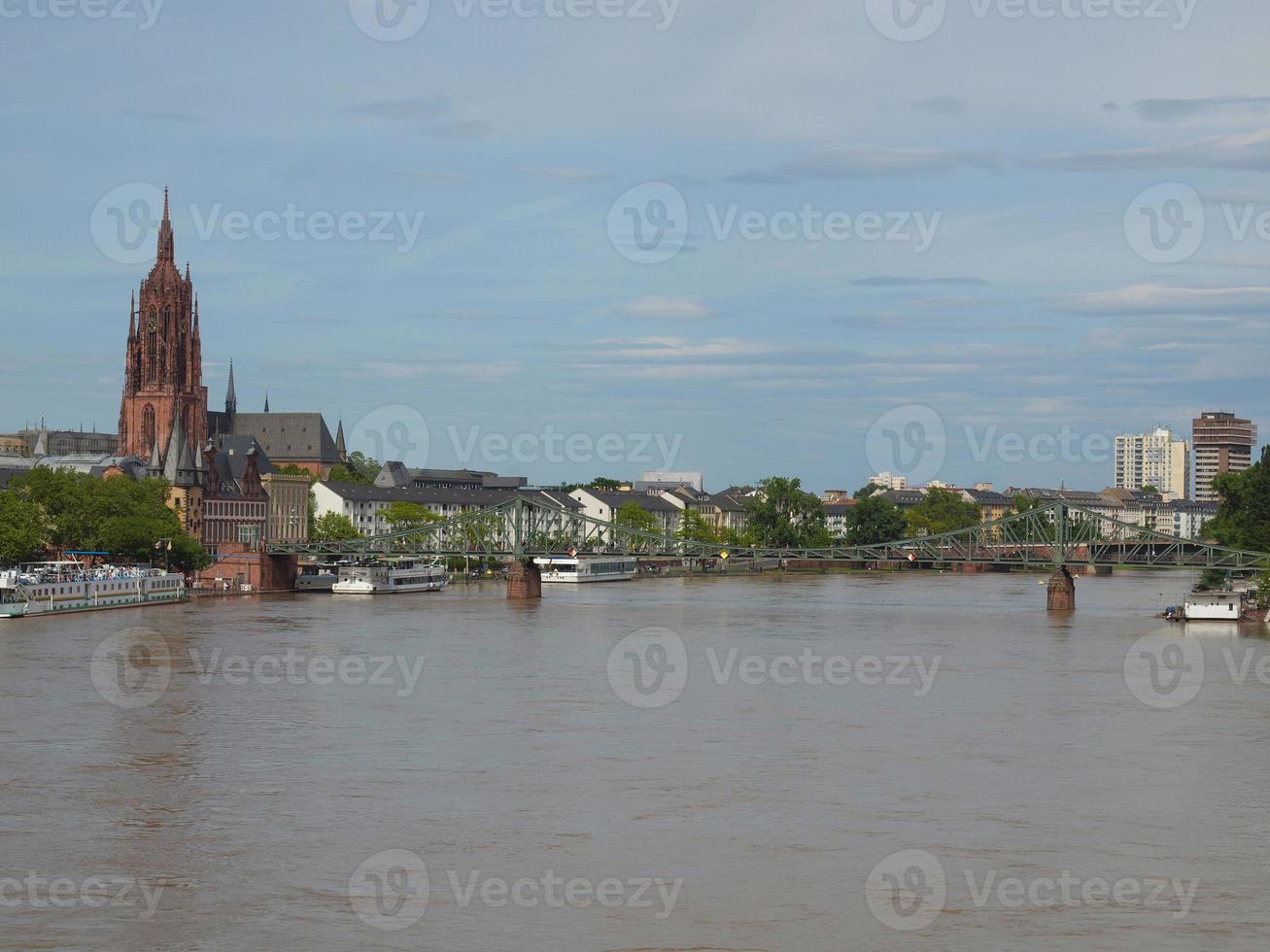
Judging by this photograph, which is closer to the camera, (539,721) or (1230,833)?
(1230,833)

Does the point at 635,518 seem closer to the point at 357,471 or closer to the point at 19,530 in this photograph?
the point at 357,471

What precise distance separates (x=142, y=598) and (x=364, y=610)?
9.19 m

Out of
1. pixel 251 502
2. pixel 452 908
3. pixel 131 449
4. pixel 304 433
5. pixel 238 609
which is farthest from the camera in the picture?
pixel 304 433

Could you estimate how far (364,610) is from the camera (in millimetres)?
77875

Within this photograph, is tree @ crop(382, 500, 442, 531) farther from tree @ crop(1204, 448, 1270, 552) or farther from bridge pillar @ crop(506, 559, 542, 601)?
tree @ crop(1204, 448, 1270, 552)

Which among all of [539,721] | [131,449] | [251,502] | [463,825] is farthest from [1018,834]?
[131,449]

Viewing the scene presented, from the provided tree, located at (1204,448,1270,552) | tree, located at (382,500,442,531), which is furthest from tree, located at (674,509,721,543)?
tree, located at (1204,448,1270,552)

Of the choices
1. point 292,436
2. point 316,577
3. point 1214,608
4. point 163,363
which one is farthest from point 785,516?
point 1214,608

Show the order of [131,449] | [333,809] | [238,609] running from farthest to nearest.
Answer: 1. [131,449]
2. [238,609]
3. [333,809]

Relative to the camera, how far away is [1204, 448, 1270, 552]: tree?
87.2 metres

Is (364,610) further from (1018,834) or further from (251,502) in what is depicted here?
(1018,834)

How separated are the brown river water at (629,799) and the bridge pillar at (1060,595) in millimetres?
24788

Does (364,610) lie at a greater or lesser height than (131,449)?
lesser

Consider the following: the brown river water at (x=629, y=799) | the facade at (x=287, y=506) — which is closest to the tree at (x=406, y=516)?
the facade at (x=287, y=506)
